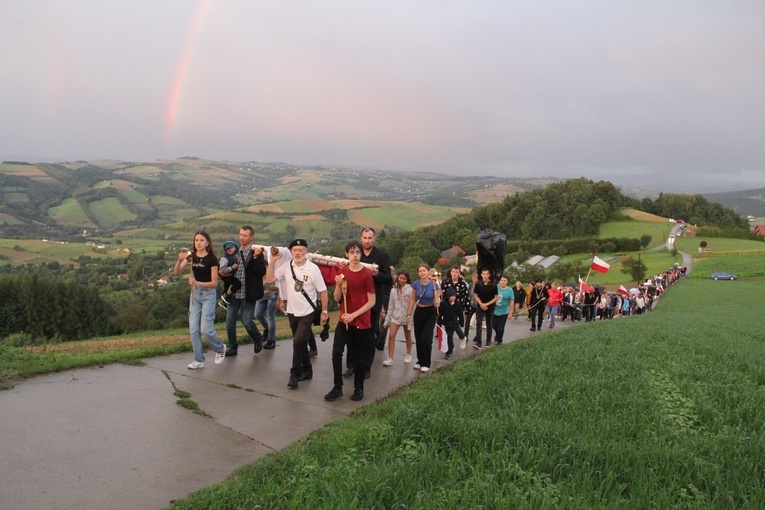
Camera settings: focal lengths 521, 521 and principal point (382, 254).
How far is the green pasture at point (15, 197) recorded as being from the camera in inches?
5246

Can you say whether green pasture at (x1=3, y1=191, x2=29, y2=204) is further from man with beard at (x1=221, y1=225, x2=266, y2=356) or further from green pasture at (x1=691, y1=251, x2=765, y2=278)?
man with beard at (x1=221, y1=225, x2=266, y2=356)

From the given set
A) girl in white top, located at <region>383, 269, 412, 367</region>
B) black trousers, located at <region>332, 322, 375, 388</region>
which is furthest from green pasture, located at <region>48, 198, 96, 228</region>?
black trousers, located at <region>332, 322, 375, 388</region>

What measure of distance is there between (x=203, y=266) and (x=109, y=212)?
145 m

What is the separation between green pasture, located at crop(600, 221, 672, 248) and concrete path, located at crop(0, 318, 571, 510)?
311ft

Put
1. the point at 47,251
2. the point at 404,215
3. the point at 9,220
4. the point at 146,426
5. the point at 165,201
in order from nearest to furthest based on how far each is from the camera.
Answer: the point at 146,426 < the point at 47,251 < the point at 9,220 < the point at 404,215 < the point at 165,201

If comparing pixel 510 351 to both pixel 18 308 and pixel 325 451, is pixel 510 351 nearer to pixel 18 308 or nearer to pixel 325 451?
pixel 325 451

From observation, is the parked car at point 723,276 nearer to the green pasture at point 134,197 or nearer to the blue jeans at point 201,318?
the blue jeans at point 201,318

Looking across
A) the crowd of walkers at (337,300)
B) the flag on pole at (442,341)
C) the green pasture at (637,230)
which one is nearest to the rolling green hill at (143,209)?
the green pasture at (637,230)

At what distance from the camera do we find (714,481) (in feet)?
10.9

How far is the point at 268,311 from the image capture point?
916 cm

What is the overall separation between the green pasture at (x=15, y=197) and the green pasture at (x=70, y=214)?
29.3ft

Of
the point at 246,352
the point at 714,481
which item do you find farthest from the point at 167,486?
the point at 246,352

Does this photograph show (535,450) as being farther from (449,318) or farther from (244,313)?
(449,318)

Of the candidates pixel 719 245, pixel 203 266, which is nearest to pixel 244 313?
pixel 203 266
